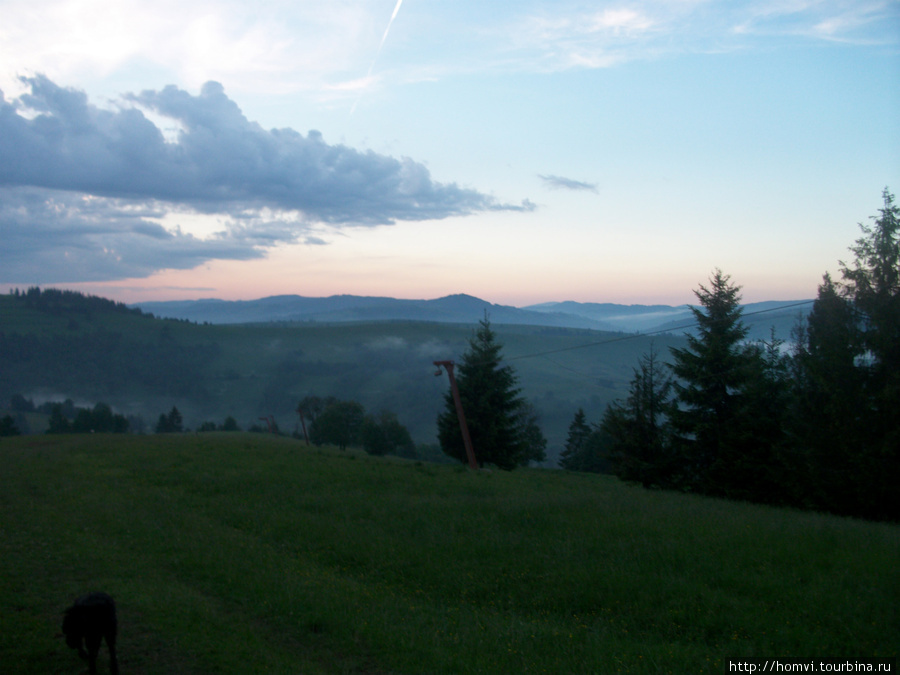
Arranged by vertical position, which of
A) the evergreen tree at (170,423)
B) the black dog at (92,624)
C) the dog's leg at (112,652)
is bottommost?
the evergreen tree at (170,423)

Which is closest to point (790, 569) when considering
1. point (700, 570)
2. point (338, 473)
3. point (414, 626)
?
point (700, 570)

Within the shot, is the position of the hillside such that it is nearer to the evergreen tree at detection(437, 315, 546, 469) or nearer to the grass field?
the evergreen tree at detection(437, 315, 546, 469)

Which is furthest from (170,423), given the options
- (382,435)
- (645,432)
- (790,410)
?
(790,410)

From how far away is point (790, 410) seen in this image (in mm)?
23609

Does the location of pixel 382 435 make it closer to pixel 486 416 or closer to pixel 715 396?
pixel 486 416

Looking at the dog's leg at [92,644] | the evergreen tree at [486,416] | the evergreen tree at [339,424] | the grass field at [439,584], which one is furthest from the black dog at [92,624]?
the evergreen tree at [339,424]

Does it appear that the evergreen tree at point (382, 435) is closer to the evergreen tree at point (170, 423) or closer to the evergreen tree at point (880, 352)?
the evergreen tree at point (170, 423)

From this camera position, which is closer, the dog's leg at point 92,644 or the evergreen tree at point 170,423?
the dog's leg at point 92,644

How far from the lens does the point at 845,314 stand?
2116 centimetres

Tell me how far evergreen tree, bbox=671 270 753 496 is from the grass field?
1167 cm

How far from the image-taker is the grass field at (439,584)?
6086 mm

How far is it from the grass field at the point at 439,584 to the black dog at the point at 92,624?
45 centimetres

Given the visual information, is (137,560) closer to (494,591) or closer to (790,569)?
(494,591)

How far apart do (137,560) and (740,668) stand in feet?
30.7
